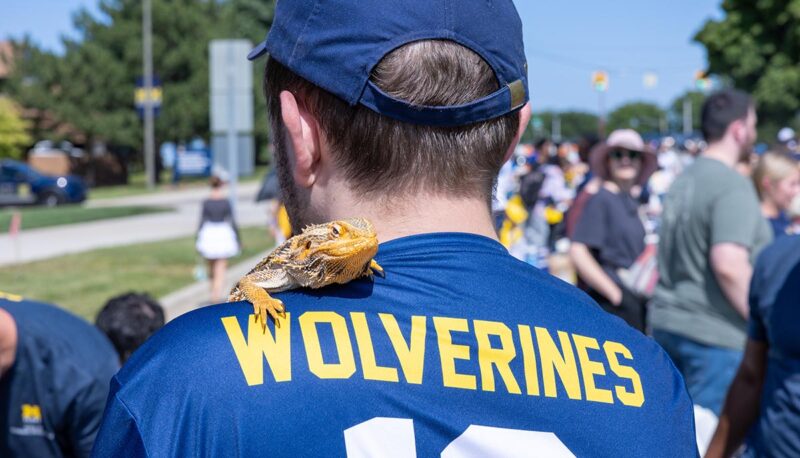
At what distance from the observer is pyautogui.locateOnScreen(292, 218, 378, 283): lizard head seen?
1264 mm

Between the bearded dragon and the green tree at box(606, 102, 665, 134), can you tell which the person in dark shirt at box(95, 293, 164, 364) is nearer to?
the bearded dragon

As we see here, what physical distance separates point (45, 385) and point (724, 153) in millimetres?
3600

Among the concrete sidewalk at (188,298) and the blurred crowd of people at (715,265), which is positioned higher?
Result: the blurred crowd of people at (715,265)

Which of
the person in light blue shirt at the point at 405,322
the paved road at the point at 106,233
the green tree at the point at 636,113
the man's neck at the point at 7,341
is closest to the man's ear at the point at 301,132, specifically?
the person in light blue shirt at the point at 405,322

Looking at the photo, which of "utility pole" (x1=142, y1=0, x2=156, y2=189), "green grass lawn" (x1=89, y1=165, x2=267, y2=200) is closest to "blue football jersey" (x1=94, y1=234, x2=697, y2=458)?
"green grass lawn" (x1=89, y1=165, x2=267, y2=200)

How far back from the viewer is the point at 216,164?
1335 cm

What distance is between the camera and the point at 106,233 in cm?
2097

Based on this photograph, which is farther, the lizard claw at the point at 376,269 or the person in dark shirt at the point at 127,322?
the person in dark shirt at the point at 127,322

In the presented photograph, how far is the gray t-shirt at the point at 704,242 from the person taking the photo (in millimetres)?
4598

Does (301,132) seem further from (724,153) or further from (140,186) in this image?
(140,186)

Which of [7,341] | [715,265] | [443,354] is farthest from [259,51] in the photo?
[715,265]

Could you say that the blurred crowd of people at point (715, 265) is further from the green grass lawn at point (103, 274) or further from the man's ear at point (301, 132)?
the green grass lawn at point (103, 274)

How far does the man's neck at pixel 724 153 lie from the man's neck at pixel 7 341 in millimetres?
3575

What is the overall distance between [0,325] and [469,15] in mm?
1996
